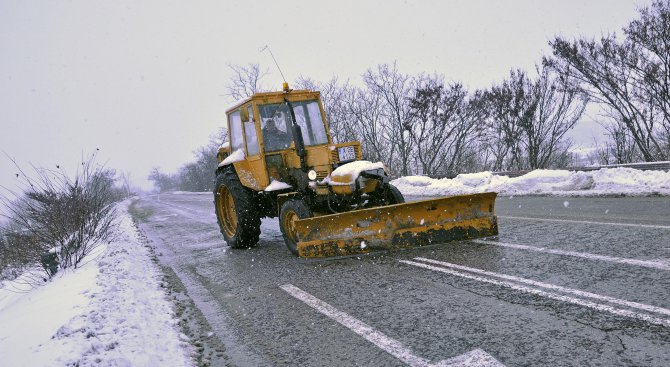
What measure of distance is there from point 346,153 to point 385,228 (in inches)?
50.9

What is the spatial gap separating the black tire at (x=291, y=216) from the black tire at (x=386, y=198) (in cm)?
106

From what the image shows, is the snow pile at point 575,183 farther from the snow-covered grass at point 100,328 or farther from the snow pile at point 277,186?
the snow-covered grass at point 100,328

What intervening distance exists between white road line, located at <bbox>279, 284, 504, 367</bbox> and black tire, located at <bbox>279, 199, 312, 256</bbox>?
182cm

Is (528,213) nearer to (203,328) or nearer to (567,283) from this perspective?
(567,283)

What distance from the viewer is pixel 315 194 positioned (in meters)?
6.04

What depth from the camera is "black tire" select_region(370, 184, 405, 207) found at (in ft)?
19.9

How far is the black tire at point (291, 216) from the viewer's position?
5559 millimetres

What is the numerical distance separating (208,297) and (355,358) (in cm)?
231

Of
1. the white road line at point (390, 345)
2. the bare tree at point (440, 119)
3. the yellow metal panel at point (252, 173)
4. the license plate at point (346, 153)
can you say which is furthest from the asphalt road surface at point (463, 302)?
the bare tree at point (440, 119)

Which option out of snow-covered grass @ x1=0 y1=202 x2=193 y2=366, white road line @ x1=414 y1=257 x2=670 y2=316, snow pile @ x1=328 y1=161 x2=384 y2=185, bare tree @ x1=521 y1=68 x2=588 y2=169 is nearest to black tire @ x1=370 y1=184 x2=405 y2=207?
snow pile @ x1=328 y1=161 x2=384 y2=185

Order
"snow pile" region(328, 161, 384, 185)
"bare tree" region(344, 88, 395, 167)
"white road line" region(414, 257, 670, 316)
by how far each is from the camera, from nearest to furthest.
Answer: "white road line" region(414, 257, 670, 316), "snow pile" region(328, 161, 384, 185), "bare tree" region(344, 88, 395, 167)

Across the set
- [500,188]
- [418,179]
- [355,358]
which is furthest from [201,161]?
[355,358]

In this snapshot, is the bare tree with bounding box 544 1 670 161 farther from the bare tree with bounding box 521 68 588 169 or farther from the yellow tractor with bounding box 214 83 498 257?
the yellow tractor with bounding box 214 83 498 257

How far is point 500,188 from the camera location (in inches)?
510
